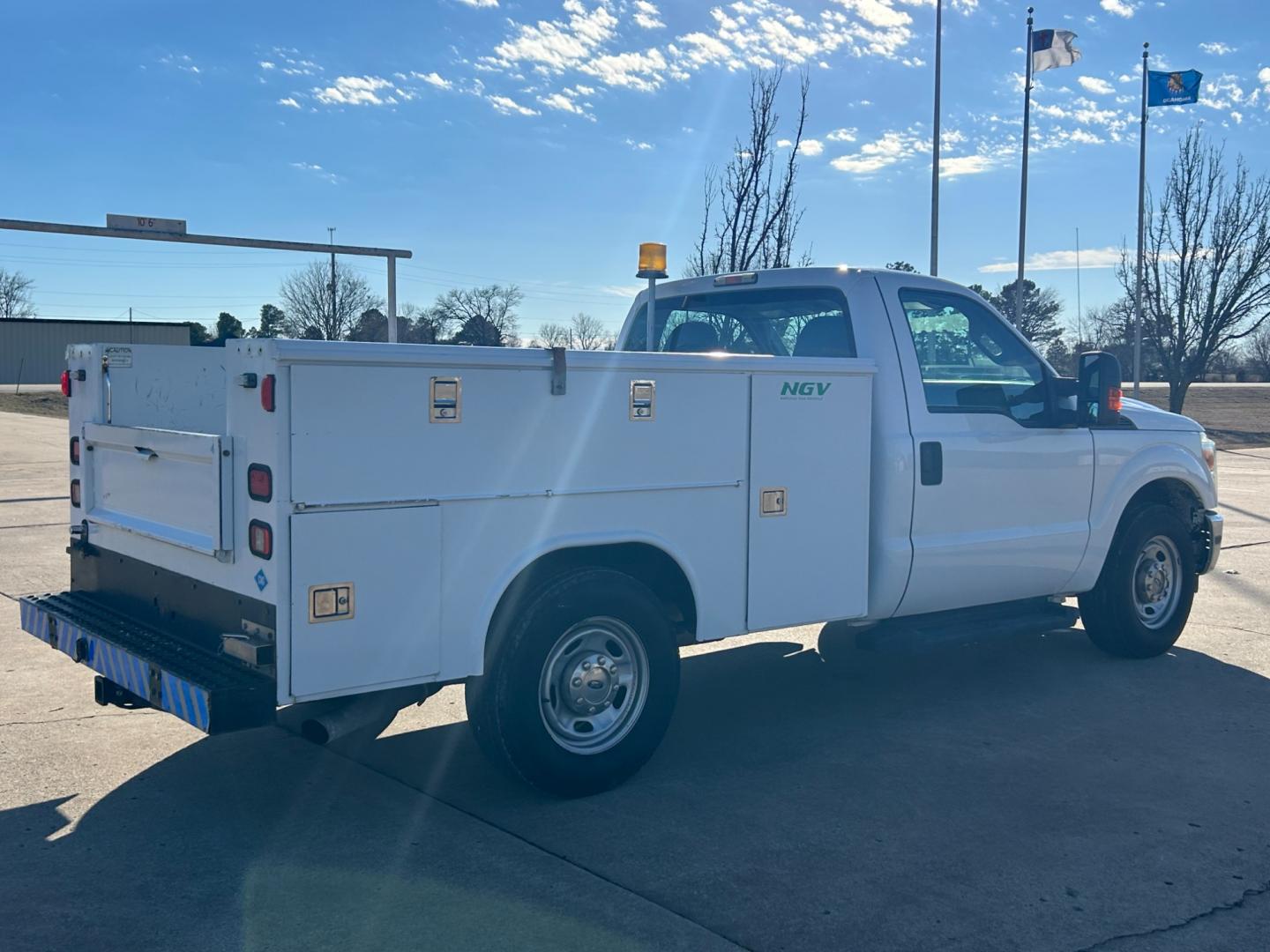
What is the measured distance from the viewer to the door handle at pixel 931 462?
6008mm

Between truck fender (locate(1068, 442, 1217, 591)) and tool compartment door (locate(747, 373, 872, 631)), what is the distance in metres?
1.97

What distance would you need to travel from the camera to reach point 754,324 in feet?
22.0

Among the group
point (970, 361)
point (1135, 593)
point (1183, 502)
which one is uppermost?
point (970, 361)

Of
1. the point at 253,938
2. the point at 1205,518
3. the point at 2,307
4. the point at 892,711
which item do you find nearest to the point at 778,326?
the point at 892,711

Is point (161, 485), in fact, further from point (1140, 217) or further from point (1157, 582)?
point (1140, 217)

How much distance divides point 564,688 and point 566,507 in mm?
748

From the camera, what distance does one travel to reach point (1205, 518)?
7711 millimetres

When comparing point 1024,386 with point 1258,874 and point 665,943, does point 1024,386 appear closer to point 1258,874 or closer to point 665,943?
point 1258,874

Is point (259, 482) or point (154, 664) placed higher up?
point (259, 482)

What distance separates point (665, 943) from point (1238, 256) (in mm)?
37746

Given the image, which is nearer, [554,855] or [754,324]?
[554,855]

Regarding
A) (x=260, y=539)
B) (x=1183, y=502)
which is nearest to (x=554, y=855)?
(x=260, y=539)

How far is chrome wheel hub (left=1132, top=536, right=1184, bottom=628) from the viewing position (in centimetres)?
752

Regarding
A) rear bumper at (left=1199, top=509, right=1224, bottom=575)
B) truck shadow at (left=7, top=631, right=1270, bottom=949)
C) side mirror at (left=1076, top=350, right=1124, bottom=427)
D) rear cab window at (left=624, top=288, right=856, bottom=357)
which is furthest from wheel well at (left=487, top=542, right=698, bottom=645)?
rear bumper at (left=1199, top=509, right=1224, bottom=575)
